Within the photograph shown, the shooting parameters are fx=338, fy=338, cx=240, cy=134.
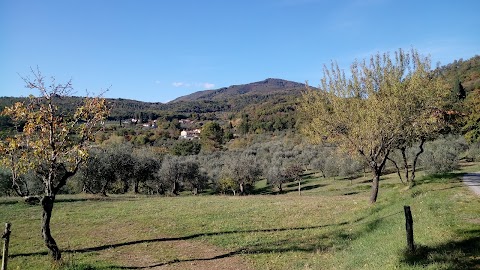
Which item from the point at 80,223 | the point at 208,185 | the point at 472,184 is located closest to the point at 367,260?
the point at 472,184

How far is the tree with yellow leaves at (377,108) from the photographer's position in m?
23.2

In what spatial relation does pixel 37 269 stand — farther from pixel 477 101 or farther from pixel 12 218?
pixel 477 101

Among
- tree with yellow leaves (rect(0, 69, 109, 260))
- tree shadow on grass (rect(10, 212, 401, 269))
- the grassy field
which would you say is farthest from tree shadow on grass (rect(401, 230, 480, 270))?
tree with yellow leaves (rect(0, 69, 109, 260))

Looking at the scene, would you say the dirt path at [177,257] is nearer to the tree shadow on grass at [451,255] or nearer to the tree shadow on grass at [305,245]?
the tree shadow on grass at [305,245]

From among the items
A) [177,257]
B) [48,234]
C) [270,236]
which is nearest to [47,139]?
[48,234]

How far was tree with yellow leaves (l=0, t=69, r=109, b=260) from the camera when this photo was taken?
13562 millimetres

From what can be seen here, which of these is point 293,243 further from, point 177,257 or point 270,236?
point 177,257

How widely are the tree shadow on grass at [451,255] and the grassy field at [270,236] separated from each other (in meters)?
0.03

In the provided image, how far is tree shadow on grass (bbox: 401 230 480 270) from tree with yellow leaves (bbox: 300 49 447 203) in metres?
12.1

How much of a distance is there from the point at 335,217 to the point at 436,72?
43.8 ft

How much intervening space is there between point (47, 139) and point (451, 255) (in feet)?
50.6

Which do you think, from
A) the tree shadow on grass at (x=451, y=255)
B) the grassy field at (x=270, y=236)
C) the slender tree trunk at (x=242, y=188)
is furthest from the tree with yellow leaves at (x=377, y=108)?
the slender tree trunk at (x=242, y=188)

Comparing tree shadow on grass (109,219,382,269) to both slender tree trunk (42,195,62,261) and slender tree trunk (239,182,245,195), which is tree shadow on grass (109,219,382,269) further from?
slender tree trunk (239,182,245,195)

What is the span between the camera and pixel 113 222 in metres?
24.3
